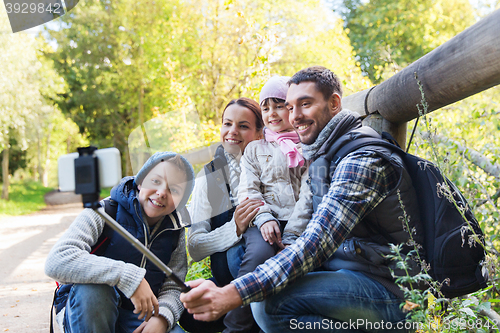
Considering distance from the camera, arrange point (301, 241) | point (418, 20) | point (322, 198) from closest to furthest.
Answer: point (301, 241) → point (322, 198) → point (418, 20)

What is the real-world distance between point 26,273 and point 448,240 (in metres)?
6.93

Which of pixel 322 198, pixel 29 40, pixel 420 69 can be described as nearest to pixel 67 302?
pixel 322 198

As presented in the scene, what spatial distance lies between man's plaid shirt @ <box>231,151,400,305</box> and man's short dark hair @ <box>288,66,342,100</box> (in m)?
Answer: 0.49

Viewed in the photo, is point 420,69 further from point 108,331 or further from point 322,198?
point 108,331

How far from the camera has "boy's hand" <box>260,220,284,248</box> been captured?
2.12 meters

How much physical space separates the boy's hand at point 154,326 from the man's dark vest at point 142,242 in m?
0.19

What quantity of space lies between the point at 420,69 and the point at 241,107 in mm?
1186

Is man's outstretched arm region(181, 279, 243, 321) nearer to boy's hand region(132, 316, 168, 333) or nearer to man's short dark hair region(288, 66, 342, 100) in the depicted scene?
boy's hand region(132, 316, 168, 333)

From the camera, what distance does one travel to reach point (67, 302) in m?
2.06

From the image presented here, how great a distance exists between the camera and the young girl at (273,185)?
2131mm

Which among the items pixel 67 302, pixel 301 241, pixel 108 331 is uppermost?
pixel 301 241

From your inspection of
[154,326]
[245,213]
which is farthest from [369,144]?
[154,326]

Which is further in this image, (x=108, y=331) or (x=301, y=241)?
(x=108, y=331)

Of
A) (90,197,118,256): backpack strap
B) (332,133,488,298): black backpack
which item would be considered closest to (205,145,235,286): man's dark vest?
(90,197,118,256): backpack strap
